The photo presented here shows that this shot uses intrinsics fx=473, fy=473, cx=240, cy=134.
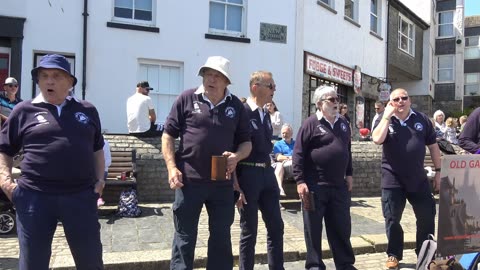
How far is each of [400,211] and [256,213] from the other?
1.60 metres

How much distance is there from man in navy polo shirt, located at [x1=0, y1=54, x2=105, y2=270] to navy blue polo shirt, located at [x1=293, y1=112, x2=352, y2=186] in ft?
6.59

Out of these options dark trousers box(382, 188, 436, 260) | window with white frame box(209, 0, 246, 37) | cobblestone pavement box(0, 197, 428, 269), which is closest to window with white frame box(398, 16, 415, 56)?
window with white frame box(209, 0, 246, 37)

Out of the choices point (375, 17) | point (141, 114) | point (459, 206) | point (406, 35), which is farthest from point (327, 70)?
point (459, 206)

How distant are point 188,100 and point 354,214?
479cm

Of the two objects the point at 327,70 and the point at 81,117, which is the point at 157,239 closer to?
the point at 81,117

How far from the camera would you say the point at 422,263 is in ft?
12.9

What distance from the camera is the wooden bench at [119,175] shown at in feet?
23.0

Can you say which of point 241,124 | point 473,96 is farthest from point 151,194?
point 473,96

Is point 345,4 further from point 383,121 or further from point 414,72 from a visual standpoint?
point 383,121

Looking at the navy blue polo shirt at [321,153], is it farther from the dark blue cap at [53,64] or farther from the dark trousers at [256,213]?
the dark blue cap at [53,64]

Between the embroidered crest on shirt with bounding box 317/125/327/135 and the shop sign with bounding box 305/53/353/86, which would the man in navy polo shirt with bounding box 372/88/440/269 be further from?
the shop sign with bounding box 305/53/353/86

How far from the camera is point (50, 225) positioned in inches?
123

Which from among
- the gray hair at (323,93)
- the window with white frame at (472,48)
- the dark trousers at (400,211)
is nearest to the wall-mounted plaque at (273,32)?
the gray hair at (323,93)

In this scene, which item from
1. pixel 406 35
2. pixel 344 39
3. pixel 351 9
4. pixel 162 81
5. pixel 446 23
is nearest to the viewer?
pixel 162 81
